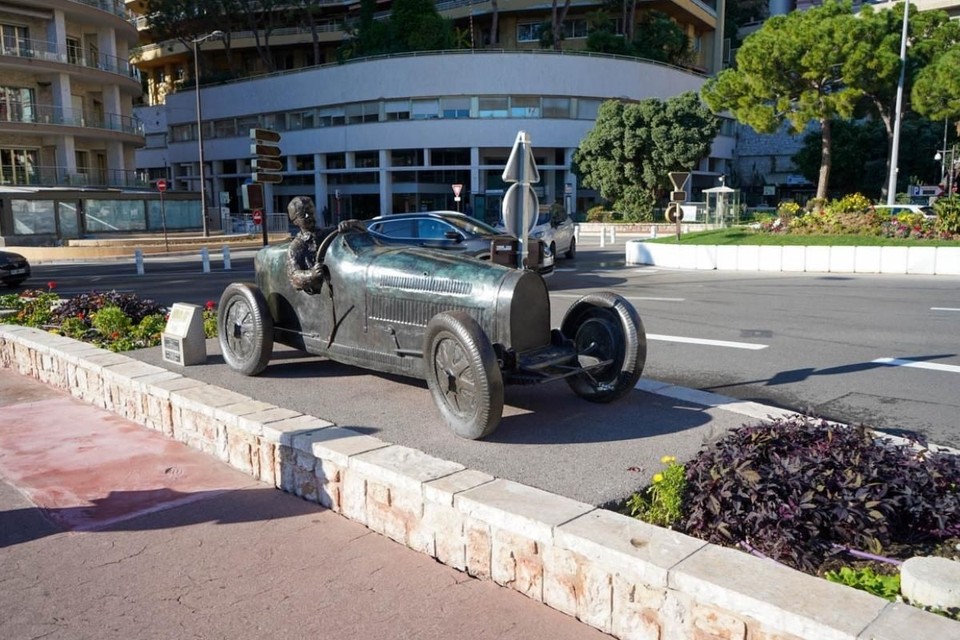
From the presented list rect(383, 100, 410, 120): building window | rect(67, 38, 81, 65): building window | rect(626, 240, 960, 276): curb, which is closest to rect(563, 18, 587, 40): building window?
rect(383, 100, 410, 120): building window

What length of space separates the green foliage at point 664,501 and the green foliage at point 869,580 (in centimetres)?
73

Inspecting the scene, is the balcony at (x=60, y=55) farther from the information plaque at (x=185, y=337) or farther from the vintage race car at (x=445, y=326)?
the vintage race car at (x=445, y=326)

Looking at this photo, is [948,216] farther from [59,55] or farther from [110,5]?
[110,5]

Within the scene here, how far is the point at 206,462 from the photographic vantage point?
5535mm

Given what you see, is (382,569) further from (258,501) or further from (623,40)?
(623,40)

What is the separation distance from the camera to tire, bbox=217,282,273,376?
22.1 ft

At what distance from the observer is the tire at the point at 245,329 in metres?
6.75

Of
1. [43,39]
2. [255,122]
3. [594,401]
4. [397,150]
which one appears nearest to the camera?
[594,401]

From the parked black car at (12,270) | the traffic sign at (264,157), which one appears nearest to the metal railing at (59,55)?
the parked black car at (12,270)

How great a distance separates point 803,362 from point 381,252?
4.90m

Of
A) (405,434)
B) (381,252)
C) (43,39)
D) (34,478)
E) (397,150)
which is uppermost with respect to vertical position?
(43,39)

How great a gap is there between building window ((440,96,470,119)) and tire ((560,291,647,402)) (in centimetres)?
4749

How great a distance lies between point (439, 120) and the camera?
51531 millimetres

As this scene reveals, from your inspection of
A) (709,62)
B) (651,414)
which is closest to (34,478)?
(651,414)
